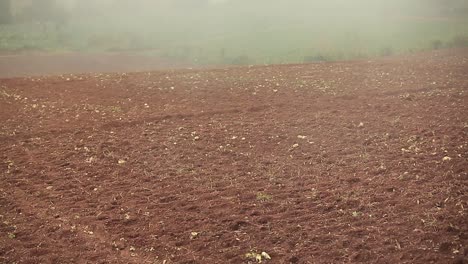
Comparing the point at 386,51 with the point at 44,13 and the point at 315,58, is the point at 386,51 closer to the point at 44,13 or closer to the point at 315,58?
the point at 315,58

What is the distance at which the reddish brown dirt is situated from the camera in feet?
17.5

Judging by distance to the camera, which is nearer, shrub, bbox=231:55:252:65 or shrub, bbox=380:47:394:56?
shrub, bbox=380:47:394:56

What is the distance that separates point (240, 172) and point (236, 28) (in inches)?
1311

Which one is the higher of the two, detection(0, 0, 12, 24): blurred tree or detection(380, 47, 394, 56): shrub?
detection(0, 0, 12, 24): blurred tree

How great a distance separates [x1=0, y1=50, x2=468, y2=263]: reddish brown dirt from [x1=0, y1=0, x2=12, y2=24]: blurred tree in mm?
30954

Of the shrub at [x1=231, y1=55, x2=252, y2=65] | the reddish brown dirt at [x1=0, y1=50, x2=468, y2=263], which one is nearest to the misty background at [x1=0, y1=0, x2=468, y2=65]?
the shrub at [x1=231, y1=55, x2=252, y2=65]

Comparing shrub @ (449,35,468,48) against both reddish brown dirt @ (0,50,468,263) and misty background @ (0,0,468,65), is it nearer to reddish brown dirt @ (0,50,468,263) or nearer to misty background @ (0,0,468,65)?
misty background @ (0,0,468,65)

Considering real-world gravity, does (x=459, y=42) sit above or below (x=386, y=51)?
above

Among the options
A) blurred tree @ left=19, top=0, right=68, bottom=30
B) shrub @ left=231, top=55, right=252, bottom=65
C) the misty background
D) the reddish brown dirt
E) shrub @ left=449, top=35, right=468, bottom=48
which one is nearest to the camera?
the reddish brown dirt

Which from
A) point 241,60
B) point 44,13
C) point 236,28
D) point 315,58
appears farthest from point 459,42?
point 44,13

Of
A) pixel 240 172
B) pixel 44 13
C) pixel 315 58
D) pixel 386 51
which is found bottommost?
pixel 240 172

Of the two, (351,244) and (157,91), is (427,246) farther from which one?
(157,91)

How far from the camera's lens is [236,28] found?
39.3 metres

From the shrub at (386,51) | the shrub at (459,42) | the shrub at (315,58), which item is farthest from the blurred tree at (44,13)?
the shrub at (459,42)
